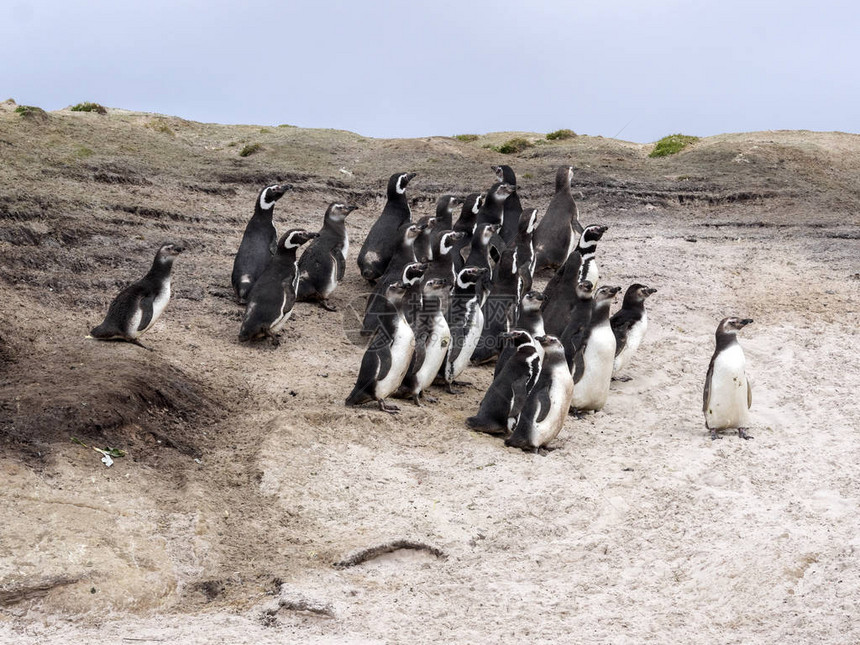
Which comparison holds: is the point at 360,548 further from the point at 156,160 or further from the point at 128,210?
the point at 156,160

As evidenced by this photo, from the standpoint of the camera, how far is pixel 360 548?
6.05m

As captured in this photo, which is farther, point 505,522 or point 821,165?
point 821,165

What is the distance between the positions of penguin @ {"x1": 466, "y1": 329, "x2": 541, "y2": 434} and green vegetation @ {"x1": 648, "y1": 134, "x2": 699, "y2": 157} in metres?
14.4

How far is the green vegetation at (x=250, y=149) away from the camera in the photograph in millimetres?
19203

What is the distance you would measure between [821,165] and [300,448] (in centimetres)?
1611

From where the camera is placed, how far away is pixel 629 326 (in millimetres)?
9703

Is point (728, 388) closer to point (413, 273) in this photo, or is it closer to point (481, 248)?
point (413, 273)

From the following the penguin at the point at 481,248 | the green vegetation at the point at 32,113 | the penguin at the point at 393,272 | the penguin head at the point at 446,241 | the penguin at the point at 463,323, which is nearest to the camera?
the penguin at the point at 463,323

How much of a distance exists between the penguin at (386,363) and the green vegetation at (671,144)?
14445 millimetres

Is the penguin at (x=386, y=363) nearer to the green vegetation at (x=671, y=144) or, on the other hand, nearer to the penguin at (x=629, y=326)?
the penguin at (x=629, y=326)

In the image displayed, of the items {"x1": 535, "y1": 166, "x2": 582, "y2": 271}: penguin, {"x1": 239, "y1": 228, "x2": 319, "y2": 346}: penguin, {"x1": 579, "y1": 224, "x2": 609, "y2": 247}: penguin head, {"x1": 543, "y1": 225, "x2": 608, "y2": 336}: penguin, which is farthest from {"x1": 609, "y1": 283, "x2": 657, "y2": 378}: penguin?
{"x1": 239, "y1": 228, "x2": 319, "y2": 346}: penguin

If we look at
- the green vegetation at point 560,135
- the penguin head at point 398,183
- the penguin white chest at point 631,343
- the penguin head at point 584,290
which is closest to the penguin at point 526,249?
the penguin head at point 398,183

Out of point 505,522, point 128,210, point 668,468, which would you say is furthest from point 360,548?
point 128,210

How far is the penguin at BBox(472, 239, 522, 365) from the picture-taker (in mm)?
9961
